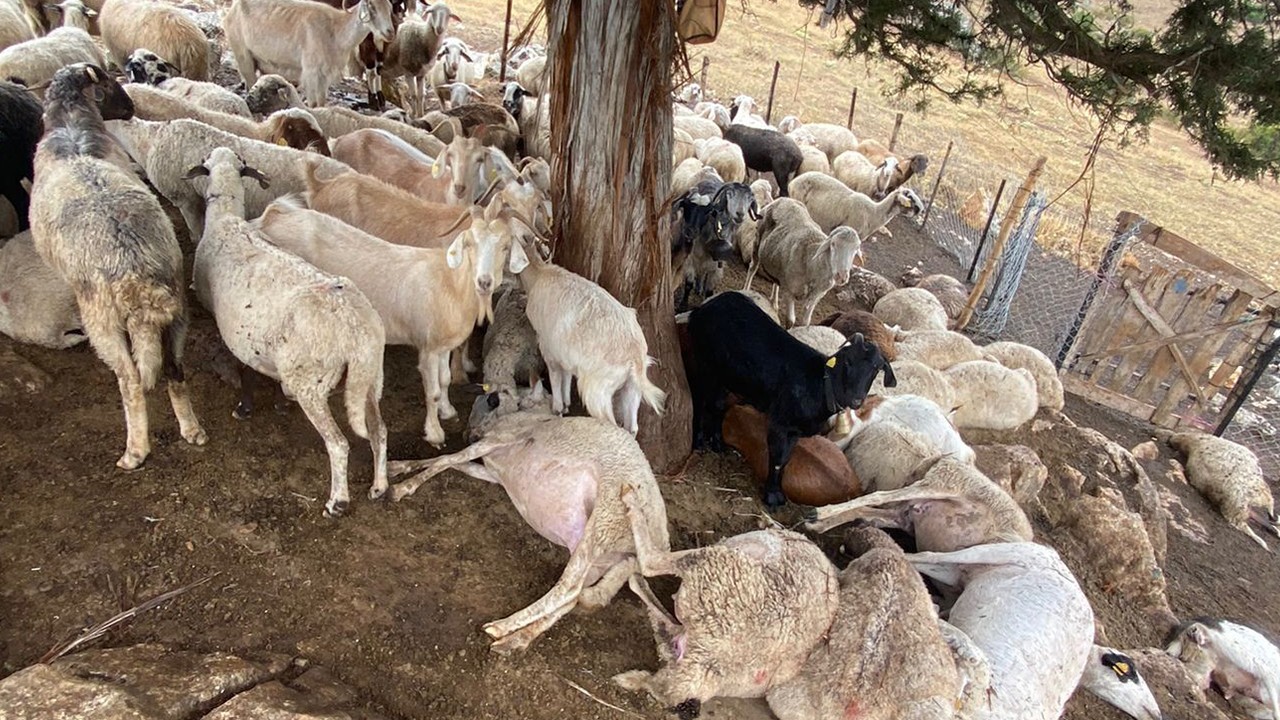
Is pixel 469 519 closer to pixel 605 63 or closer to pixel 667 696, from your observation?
pixel 667 696

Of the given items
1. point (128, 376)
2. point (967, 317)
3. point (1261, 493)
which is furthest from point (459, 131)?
point (1261, 493)

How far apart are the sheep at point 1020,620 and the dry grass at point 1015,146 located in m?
13.0

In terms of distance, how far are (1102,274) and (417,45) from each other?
430 inches

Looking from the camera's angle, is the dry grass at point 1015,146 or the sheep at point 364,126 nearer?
the sheep at point 364,126

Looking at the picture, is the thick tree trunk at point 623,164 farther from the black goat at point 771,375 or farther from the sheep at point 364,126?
the sheep at point 364,126

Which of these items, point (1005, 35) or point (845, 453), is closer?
point (1005, 35)

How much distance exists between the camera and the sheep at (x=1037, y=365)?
8633mm

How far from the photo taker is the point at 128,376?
4.26 metres

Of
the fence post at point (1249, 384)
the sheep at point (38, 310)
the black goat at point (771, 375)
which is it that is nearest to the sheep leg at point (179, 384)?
the sheep at point (38, 310)

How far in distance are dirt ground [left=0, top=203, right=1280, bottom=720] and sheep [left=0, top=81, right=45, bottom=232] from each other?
1.50 metres

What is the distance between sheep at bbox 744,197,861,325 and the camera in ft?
28.0

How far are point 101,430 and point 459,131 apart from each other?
4106 millimetres

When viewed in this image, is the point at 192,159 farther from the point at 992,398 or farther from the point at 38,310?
the point at 992,398

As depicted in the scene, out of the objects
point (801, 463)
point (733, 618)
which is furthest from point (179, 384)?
point (801, 463)
